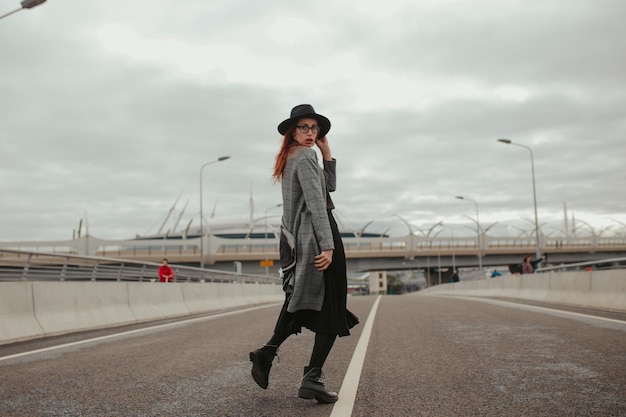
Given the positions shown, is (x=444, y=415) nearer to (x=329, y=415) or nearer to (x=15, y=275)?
(x=329, y=415)

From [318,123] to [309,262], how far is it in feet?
3.47

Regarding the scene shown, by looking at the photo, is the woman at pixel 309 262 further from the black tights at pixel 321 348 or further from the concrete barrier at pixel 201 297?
the concrete barrier at pixel 201 297

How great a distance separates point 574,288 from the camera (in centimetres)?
1736

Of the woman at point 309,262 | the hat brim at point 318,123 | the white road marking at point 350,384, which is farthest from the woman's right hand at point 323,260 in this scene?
the hat brim at point 318,123

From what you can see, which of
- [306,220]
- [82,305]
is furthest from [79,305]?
[306,220]

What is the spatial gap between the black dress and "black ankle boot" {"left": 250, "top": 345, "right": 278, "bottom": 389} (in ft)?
0.50

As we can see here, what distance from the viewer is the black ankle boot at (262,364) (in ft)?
14.7

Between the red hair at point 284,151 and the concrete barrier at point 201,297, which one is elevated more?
the red hair at point 284,151

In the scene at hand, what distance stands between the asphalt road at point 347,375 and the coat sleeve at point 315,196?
1.08 m

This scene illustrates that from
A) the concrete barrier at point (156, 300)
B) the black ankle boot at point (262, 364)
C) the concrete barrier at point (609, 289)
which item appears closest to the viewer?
the black ankle boot at point (262, 364)

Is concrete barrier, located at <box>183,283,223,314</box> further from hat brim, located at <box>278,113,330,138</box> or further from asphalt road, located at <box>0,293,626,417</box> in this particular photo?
hat brim, located at <box>278,113,330,138</box>

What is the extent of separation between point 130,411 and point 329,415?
49.1 inches

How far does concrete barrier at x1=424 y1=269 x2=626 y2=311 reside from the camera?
1433cm

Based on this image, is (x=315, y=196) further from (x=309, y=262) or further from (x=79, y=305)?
(x=79, y=305)
